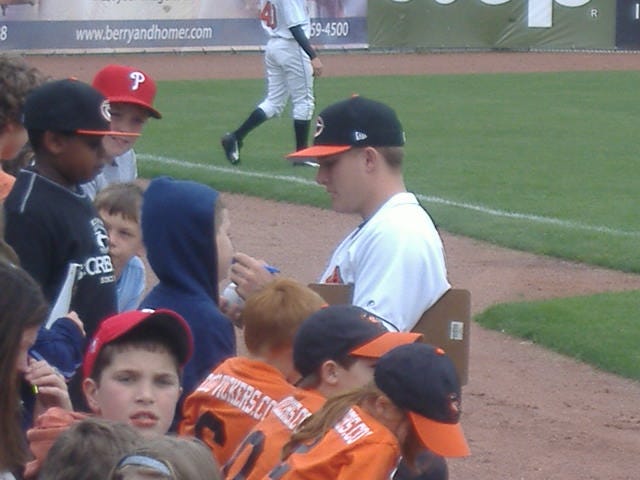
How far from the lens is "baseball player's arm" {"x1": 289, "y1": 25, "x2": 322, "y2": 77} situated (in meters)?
13.7

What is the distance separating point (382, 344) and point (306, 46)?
415 inches

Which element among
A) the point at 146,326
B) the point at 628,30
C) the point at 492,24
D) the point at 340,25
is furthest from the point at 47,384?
the point at 628,30

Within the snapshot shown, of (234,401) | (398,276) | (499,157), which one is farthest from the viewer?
(499,157)

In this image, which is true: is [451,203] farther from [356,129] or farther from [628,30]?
[628,30]

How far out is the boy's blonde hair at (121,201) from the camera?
498 centimetres

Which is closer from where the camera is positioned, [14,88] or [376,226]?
[376,226]

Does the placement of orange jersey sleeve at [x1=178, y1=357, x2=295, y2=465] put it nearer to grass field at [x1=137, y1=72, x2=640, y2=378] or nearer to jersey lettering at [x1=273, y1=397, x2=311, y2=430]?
jersey lettering at [x1=273, y1=397, x2=311, y2=430]

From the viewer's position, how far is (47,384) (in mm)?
3307

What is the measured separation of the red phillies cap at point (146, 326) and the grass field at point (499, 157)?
4.25 meters

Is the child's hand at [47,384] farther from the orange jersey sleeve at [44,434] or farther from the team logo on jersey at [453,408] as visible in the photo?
the team logo on jersey at [453,408]

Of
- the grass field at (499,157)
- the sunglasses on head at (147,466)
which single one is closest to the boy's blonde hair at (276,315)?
the sunglasses on head at (147,466)

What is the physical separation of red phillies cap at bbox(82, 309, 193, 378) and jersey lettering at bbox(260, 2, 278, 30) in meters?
11.2

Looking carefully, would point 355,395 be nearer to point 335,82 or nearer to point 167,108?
point 167,108

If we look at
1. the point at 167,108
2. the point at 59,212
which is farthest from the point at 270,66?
the point at 59,212
